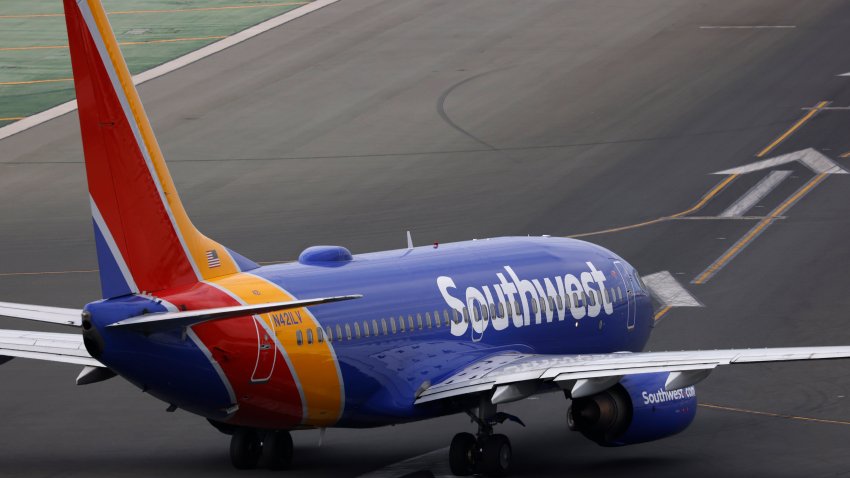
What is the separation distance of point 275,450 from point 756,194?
36.1 m

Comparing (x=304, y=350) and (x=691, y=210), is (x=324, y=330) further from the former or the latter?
(x=691, y=210)

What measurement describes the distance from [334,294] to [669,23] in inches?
2449

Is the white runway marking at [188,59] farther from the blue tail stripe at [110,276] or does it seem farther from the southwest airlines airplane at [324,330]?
the blue tail stripe at [110,276]

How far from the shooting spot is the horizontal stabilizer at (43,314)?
35500mm

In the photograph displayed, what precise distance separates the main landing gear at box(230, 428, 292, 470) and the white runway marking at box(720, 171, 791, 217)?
32417mm

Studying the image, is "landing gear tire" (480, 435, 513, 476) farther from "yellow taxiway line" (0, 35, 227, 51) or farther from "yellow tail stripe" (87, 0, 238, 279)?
"yellow taxiway line" (0, 35, 227, 51)

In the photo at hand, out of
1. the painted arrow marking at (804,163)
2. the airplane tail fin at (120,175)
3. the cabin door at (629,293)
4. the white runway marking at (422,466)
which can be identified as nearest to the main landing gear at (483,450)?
the white runway marking at (422,466)

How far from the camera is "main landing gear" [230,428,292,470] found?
3731 centimetres

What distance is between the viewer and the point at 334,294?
117ft

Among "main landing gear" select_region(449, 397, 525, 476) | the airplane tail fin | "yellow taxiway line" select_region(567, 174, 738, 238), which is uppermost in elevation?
the airplane tail fin

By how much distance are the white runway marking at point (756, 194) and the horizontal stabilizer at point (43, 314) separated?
3575 cm

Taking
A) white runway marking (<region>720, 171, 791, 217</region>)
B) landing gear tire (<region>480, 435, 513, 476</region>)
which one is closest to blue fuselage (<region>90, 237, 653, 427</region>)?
landing gear tire (<region>480, 435, 513, 476</region>)

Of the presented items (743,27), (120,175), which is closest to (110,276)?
(120,175)

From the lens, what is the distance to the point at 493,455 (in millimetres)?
36344
